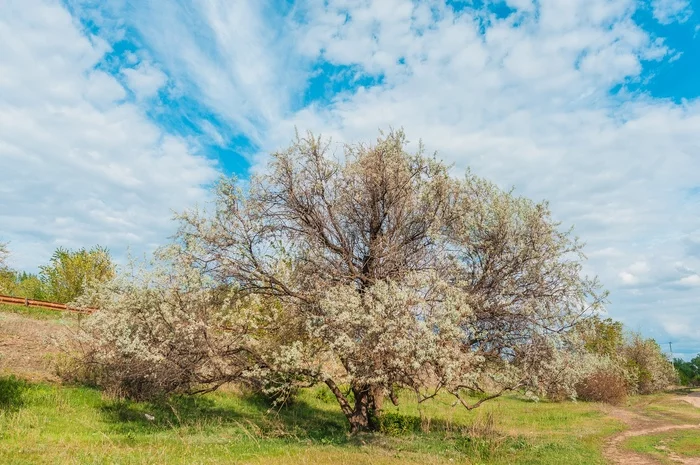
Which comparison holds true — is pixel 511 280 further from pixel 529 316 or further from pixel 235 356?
pixel 235 356

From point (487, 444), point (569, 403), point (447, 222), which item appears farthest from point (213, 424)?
point (569, 403)

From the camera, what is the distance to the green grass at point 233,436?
1362 cm

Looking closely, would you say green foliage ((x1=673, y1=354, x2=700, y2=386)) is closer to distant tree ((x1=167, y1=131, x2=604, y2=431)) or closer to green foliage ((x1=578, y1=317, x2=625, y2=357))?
green foliage ((x1=578, y1=317, x2=625, y2=357))

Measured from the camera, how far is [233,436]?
19094mm

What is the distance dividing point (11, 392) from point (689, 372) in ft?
425

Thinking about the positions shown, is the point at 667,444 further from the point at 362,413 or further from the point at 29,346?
the point at 29,346

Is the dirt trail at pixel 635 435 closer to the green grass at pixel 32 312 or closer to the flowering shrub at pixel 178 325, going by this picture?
the flowering shrub at pixel 178 325

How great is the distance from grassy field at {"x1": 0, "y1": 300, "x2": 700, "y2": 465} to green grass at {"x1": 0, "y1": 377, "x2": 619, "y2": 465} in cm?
5

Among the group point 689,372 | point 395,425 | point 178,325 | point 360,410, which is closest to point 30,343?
point 178,325

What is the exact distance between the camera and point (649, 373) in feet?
218

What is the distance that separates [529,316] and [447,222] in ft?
18.0

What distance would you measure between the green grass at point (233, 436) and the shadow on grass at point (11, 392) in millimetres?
43

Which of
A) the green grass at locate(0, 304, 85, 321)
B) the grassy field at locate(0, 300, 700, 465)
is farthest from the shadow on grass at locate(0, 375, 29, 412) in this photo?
the green grass at locate(0, 304, 85, 321)

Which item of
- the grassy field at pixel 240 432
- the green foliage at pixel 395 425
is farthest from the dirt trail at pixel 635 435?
the green foliage at pixel 395 425
